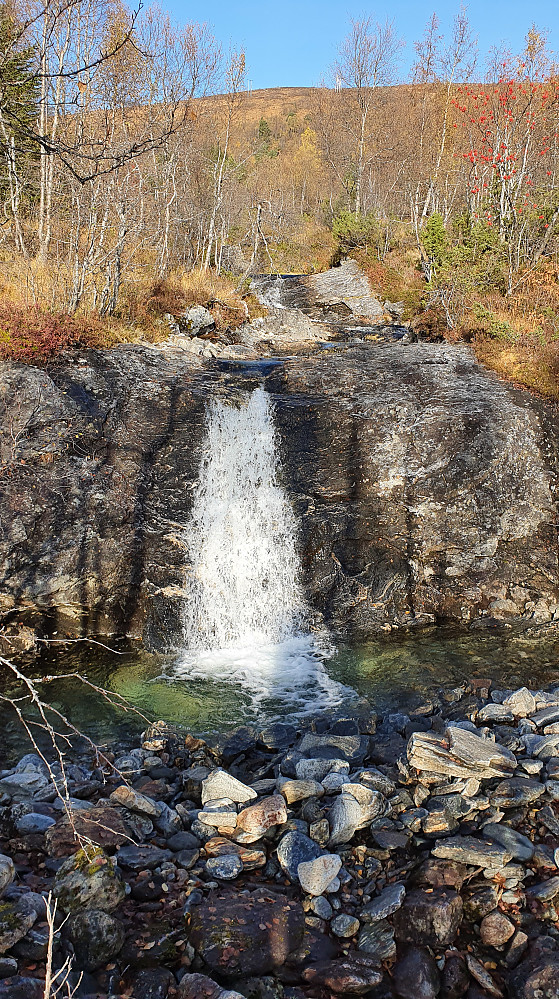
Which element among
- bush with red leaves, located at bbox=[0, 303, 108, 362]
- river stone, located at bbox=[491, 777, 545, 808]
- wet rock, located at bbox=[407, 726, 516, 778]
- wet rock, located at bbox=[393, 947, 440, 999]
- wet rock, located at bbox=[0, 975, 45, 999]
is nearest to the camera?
wet rock, located at bbox=[0, 975, 45, 999]

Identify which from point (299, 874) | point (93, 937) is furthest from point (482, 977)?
point (93, 937)

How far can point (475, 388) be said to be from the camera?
37.2 feet

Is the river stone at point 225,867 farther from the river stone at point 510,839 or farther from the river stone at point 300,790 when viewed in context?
the river stone at point 510,839

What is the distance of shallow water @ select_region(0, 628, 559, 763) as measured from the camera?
7070 mm

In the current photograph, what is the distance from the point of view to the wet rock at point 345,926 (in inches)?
132

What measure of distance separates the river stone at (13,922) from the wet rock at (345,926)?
172cm

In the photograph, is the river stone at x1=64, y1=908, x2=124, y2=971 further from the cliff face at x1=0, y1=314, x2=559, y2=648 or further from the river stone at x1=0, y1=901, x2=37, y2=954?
the cliff face at x1=0, y1=314, x2=559, y2=648

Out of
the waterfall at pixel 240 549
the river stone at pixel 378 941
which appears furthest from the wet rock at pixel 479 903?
the waterfall at pixel 240 549

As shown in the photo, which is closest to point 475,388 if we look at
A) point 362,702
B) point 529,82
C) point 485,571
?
point 485,571

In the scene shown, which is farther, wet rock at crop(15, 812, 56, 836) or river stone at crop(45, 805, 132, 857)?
wet rock at crop(15, 812, 56, 836)

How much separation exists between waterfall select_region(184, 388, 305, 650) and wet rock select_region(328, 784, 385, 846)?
4.76 m

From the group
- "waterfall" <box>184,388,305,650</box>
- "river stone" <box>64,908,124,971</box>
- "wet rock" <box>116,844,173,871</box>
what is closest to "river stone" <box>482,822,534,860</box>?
"wet rock" <box>116,844,173,871</box>

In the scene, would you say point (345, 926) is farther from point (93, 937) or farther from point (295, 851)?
point (93, 937)

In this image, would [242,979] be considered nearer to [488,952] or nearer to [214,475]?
[488,952]
